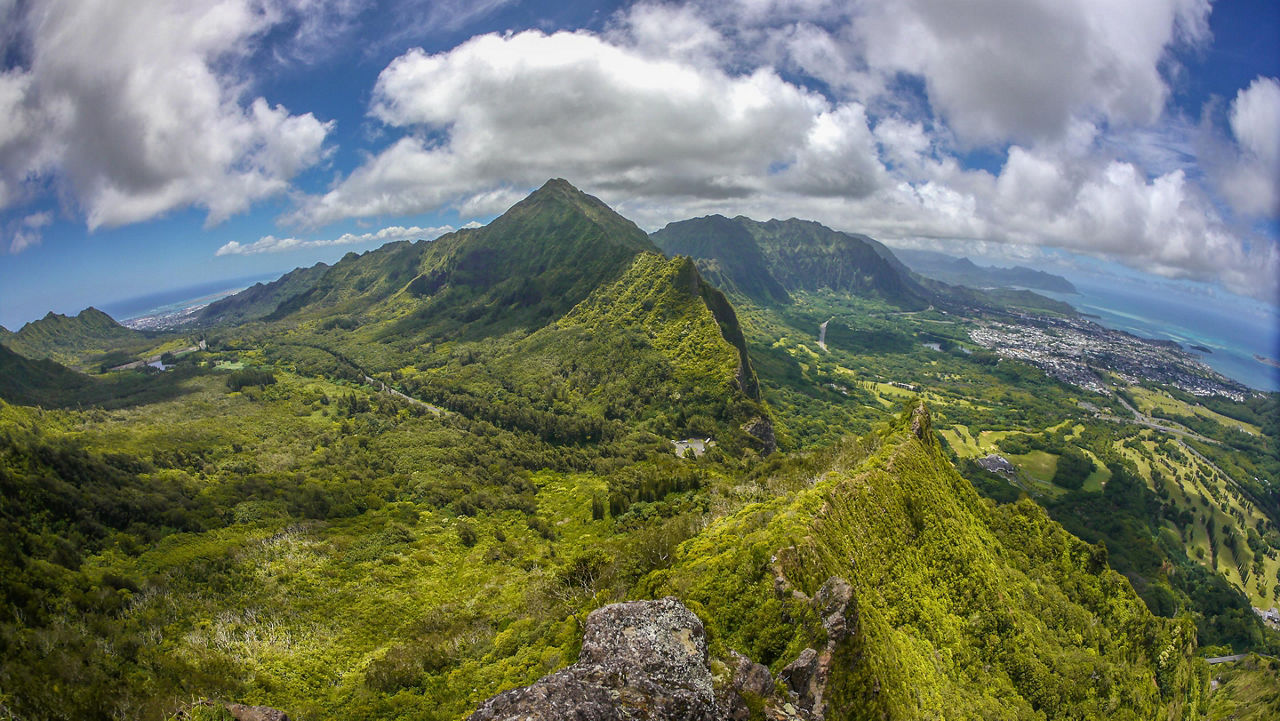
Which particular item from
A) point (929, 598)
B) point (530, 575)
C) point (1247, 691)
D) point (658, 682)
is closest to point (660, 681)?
point (658, 682)

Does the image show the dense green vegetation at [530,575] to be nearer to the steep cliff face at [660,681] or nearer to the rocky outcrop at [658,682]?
the steep cliff face at [660,681]

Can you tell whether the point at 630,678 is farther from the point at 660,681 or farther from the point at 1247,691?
the point at 1247,691

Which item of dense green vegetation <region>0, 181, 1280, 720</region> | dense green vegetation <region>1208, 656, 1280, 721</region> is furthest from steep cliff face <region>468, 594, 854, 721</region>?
dense green vegetation <region>1208, 656, 1280, 721</region>

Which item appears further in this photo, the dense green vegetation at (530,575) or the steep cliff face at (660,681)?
the dense green vegetation at (530,575)

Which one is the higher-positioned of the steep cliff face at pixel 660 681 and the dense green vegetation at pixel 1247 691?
the steep cliff face at pixel 660 681

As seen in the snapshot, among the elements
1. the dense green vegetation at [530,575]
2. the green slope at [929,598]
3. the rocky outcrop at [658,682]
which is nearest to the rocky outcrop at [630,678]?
the rocky outcrop at [658,682]

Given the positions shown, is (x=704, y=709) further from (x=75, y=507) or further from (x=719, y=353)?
(x=719, y=353)
